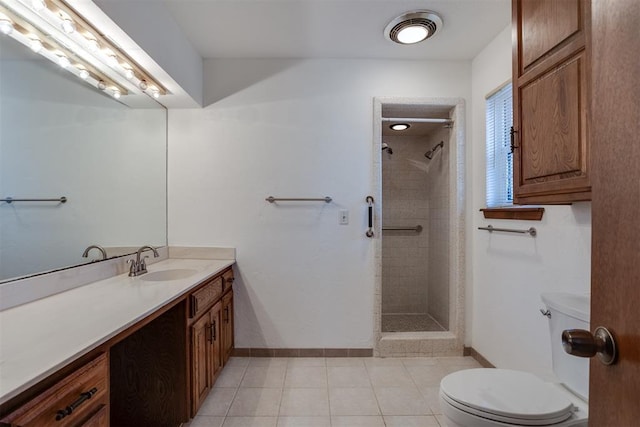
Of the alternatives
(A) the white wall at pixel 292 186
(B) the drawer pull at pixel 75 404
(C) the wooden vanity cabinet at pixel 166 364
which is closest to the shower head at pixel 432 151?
(A) the white wall at pixel 292 186

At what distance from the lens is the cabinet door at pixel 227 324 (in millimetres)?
2094

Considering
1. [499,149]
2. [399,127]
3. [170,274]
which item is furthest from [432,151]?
[170,274]

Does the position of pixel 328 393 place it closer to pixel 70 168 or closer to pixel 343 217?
pixel 343 217

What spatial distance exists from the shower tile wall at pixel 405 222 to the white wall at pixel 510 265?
0.92 metres

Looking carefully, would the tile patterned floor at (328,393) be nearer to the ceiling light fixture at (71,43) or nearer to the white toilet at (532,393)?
the white toilet at (532,393)

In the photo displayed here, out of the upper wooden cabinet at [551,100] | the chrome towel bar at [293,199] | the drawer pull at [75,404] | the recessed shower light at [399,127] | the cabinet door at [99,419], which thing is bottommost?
the cabinet door at [99,419]

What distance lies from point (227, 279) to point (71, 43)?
1657mm

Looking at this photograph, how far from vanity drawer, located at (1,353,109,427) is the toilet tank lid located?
69.2 inches

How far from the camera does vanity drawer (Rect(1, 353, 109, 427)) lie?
724 mm

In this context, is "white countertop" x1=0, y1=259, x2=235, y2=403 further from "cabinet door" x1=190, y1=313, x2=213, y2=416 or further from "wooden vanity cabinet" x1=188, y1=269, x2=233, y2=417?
"cabinet door" x1=190, y1=313, x2=213, y2=416

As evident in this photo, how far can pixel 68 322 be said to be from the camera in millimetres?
1062

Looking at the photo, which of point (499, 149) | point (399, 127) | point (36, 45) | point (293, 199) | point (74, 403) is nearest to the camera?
point (74, 403)

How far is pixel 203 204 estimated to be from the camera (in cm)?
235

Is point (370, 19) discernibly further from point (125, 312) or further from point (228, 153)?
point (125, 312)
